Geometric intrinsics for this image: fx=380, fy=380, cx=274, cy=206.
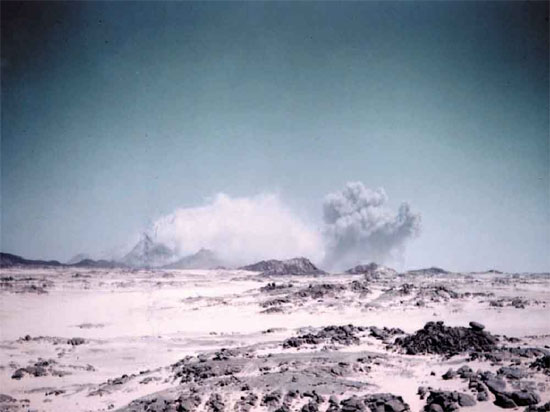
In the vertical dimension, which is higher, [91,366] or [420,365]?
[420,365]

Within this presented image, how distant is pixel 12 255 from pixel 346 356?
134m

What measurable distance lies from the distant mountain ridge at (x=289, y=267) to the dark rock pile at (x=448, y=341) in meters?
75.7

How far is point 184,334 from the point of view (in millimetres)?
27953

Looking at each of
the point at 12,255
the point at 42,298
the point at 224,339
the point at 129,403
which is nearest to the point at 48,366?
the point at 129,403

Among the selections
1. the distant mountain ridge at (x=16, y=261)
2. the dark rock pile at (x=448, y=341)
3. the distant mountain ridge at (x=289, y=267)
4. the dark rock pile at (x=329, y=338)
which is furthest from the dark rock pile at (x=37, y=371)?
the distant mountain ridge at (x=16, y=261)

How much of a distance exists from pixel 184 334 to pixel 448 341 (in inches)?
703

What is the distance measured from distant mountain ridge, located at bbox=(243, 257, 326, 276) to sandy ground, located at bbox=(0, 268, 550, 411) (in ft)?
165

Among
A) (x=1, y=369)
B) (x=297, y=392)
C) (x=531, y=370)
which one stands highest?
(x=531, y=370)

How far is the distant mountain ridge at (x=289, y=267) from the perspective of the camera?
9781 cm

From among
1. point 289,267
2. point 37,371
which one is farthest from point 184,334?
point 289,267

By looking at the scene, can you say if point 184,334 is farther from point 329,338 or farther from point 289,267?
point 289,267

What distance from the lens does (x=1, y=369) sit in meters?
19.8

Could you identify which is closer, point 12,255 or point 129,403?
point 129,403

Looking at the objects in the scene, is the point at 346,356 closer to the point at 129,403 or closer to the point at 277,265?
the point at 129,403
